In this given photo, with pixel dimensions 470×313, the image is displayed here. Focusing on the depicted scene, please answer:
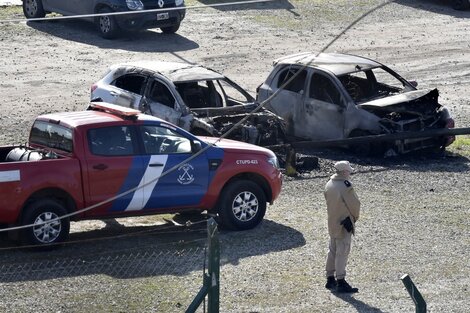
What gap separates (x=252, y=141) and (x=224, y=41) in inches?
440

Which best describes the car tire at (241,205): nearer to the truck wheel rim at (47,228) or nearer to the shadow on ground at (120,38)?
the truck wheel rim at (47,228)

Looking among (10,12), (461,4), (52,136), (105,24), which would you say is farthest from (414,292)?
(461,4)

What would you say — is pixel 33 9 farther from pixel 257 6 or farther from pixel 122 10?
pixel 257 6

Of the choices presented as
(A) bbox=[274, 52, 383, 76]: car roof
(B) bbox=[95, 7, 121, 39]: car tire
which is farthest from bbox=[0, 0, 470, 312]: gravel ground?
(A) bbox=[274, 52, 383, 76]: car roof

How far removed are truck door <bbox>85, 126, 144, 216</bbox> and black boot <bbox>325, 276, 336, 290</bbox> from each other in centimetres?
271

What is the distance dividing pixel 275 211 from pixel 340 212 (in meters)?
3.68

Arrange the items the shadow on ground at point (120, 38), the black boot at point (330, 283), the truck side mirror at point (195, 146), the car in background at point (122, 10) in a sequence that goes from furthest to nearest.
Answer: the shadow on ground at point (120, 38), the car in background at point (122, 10), the truck side mirror at point (195, 146), the black boot at point (330, 283)

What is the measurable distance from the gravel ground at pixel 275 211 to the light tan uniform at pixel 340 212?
41cm

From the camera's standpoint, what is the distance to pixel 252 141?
60.6ft

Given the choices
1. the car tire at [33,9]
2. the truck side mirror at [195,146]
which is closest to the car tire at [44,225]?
the truck side mirror at [195,146]

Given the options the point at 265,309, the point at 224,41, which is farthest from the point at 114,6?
the point at 265,309

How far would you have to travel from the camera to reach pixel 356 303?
1262cm

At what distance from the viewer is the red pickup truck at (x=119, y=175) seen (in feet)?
45.4

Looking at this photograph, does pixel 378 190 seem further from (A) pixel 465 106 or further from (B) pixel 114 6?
(B) pixel 114 6
